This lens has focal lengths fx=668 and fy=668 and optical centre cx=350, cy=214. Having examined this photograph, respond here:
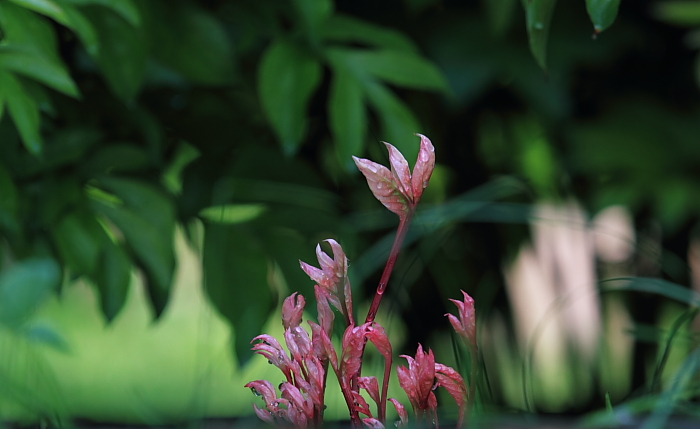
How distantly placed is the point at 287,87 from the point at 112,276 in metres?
0.31

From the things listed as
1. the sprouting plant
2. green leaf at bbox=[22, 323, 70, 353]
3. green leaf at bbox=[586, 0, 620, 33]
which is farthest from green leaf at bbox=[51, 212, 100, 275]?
green leaf at bbox=[586, 0, 620, 33]

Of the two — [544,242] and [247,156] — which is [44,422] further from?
[544,242]

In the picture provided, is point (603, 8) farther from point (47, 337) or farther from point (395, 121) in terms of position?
point (47, 337)

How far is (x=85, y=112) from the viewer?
2.92 ft

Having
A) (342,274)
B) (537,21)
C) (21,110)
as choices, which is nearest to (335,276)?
(342,274)

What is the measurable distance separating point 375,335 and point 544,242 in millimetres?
1156

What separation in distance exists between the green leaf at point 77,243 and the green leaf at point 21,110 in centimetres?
15

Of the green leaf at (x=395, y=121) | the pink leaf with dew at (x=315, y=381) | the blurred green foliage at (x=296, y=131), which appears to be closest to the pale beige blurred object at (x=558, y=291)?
the blurred green foliage at (x=296, y=131)

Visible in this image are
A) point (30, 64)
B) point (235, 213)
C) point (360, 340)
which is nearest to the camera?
point (360, 340)

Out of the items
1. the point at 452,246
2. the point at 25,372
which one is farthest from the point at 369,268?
the point at 452,246

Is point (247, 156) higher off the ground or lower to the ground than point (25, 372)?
higher

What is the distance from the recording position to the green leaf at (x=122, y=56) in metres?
0.74

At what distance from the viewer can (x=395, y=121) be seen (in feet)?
2.72

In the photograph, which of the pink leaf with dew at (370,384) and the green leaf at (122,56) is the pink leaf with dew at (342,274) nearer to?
the pink leaf with dew at (370,384)
